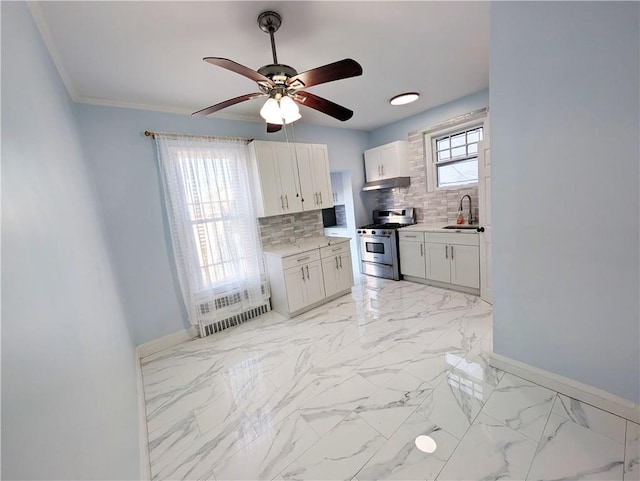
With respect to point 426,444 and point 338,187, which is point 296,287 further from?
point 338,187

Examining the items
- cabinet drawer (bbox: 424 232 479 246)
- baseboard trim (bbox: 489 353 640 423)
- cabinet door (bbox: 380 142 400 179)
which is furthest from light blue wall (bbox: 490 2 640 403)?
cabinet door (bbox: 380 142 400 179)

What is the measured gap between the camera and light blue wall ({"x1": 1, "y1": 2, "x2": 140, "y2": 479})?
21.7 inches

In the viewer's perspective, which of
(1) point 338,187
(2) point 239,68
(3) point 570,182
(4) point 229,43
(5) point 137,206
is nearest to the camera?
(2) point 239,68

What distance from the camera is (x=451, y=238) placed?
3568 mm

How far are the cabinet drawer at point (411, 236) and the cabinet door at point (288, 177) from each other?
172cm

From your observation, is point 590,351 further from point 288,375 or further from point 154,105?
point 154,105

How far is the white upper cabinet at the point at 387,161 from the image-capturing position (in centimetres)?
435

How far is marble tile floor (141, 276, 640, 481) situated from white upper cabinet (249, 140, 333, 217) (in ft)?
5.59

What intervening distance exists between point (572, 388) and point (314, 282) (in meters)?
2.58

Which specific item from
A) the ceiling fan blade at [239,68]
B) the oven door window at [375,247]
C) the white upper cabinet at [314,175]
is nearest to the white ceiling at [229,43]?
the ceiling fan blade at [239,68]

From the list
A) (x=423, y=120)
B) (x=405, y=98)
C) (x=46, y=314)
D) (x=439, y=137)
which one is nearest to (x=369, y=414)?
(x=46, y=314)

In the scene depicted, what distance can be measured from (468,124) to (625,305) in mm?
2987

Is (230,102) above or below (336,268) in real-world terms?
above

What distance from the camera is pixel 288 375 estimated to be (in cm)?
228
